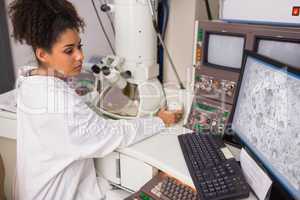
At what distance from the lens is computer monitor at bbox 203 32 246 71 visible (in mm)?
1221

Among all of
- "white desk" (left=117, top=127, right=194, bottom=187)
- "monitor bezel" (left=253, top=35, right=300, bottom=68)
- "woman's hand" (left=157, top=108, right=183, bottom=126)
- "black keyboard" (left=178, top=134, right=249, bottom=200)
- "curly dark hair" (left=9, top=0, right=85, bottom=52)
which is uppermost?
"curly dark hair" (left=9, top=0, right=85, bottom=52)

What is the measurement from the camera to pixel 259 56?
3.19ft

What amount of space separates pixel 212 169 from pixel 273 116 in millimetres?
306

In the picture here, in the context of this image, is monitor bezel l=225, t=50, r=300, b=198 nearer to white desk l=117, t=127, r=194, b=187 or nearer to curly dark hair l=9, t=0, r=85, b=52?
white desk l=117, t=127, r=194, b=187

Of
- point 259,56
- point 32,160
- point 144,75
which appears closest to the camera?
point 259,56

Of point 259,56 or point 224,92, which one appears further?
point 224,92

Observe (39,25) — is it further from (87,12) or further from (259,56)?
(87,12)

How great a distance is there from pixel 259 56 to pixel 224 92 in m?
0.33

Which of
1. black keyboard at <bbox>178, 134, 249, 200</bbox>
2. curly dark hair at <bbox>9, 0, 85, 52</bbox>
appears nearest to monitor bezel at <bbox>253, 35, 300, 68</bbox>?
black keyboard at <bbox>178, 134, 249, 200</bbox>

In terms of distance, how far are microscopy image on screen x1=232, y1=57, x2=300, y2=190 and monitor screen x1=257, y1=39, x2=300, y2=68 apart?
12cm

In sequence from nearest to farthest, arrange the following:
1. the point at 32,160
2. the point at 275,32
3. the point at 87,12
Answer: the point at 275,32 < the point at 32,160 < the point at 87,12

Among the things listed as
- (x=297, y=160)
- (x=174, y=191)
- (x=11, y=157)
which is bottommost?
(x=11, y=157)

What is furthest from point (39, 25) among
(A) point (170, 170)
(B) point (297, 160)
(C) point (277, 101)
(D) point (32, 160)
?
(B) point (297, 160)

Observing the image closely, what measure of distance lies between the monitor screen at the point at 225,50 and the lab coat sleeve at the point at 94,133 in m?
0.49
